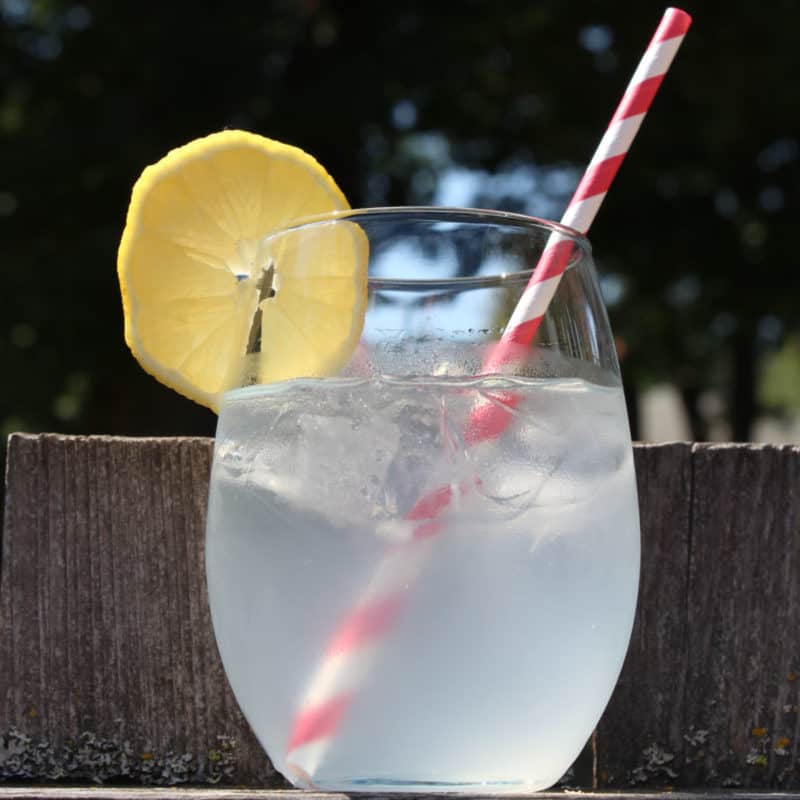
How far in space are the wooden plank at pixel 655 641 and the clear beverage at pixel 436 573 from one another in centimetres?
21

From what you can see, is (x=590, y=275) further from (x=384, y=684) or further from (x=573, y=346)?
(x=384, y=684)

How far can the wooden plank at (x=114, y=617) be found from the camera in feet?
3.99

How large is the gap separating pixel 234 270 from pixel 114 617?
414 mm

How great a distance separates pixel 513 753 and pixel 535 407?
0.98 ft

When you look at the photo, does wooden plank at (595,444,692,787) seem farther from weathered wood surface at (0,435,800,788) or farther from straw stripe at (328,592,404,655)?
straw stripe at (328,592,404,655)

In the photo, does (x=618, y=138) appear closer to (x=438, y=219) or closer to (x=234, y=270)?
(x=438, y=219)

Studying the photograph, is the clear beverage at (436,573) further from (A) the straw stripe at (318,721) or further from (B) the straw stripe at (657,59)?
(B) the straw stripe at (657,59)

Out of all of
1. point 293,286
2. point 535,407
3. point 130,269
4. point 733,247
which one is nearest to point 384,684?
point 535,407

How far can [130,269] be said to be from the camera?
1.09 m

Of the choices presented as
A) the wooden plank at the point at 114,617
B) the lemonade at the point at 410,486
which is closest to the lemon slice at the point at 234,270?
A: the lemonade at the point at 410,486

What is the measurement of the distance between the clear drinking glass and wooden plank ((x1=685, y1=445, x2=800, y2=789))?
0.22 metres

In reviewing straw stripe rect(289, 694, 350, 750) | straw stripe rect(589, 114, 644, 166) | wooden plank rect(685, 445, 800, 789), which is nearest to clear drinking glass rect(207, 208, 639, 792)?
straw stripe rect(289, 694, 350, 750)

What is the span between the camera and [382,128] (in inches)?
281

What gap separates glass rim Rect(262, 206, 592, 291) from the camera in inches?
40.0
